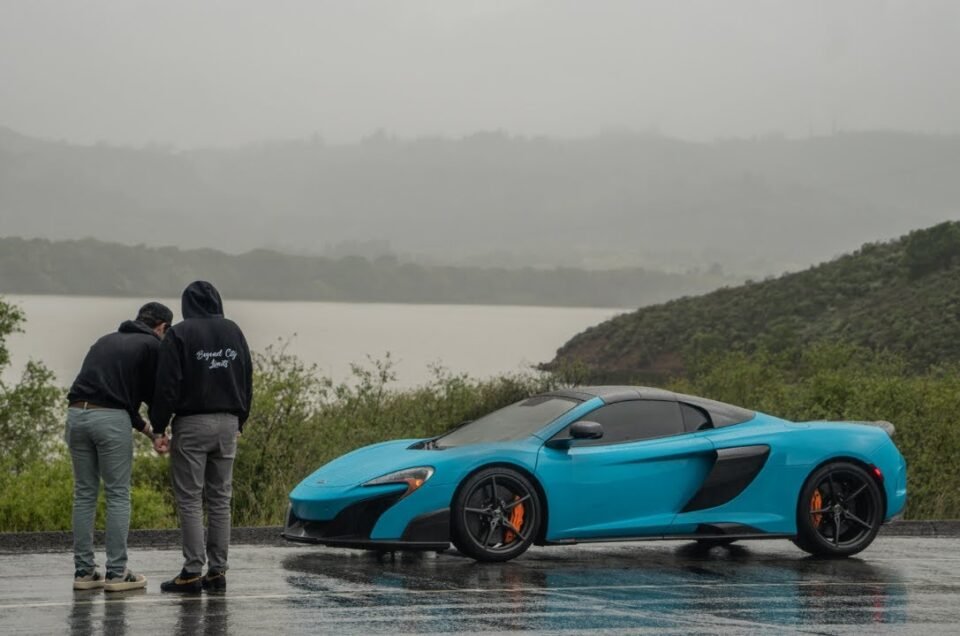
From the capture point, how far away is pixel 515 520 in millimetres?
11422

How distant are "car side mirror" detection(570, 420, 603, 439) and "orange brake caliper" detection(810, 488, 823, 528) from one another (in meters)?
2.05

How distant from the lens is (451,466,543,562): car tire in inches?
442

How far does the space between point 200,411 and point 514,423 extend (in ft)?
10.2

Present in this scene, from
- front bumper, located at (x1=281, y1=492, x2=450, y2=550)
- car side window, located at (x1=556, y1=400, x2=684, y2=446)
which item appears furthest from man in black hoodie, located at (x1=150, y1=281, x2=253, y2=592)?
car side window, located at (x1=556, y1=400, x2=684, y2=446)

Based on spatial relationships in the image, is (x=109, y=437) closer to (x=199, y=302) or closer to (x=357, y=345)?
(x=199, y=302)

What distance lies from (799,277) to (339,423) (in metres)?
75.6

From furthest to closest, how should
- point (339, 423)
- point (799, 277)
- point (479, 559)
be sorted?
point (799, 277)
point (339, 423)
point (479, 559)

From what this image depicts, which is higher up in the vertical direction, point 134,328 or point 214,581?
point 134,328

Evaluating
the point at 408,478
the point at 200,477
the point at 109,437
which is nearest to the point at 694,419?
the point at 408,478

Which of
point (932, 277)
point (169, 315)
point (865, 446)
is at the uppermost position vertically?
→ point (932, 277)

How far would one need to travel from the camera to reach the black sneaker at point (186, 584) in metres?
9.82

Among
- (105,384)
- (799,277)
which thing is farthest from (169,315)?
(799,277)

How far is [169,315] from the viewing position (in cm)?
1039

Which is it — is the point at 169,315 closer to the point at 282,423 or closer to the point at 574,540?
the point at 574,540
